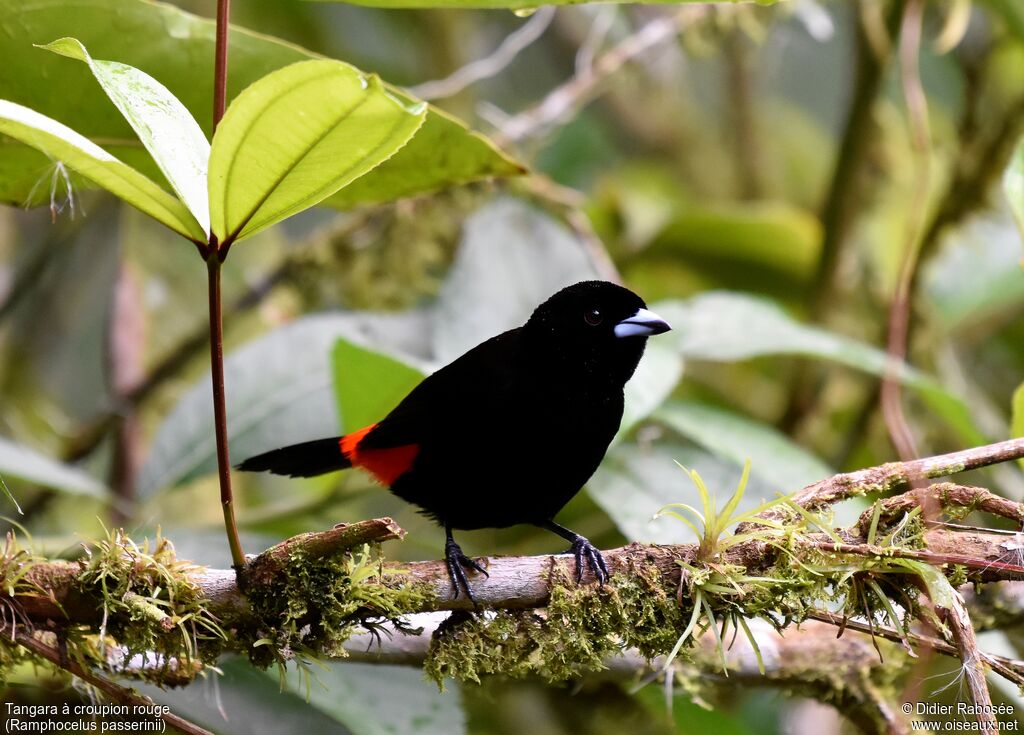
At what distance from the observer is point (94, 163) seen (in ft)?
3.85

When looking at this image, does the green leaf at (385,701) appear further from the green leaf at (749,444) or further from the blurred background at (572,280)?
the green leaf at (749,444)

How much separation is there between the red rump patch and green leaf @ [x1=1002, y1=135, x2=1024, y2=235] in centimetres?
127

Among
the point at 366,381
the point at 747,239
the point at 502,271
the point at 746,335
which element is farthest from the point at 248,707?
the point at 747,239

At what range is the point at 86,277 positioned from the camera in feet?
14.4

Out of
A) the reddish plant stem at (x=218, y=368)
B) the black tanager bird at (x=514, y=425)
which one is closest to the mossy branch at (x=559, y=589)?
the reddish plant stem at (x=218, y=368)

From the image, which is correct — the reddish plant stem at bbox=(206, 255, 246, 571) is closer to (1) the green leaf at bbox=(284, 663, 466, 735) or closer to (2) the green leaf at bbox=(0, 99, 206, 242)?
(2) the green leaf at bbox=(0, 99, 206, 242)

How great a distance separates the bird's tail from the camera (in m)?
2.10

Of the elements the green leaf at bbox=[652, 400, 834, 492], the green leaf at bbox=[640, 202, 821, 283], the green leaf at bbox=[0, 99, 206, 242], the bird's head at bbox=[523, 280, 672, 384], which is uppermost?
the green leaf at bbox=[640, 202, 821, 283]

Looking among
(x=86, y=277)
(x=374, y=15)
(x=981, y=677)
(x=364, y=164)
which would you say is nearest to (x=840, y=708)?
(x=981, y=677)

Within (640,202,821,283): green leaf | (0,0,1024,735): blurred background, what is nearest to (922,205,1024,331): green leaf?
(0,0,1024,735): blurred background

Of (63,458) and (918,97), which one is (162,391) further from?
(918,97)

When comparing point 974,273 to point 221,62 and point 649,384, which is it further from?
point 221,62

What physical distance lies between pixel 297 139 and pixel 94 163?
238 mm

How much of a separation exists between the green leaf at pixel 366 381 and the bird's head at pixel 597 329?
0.33 metres
